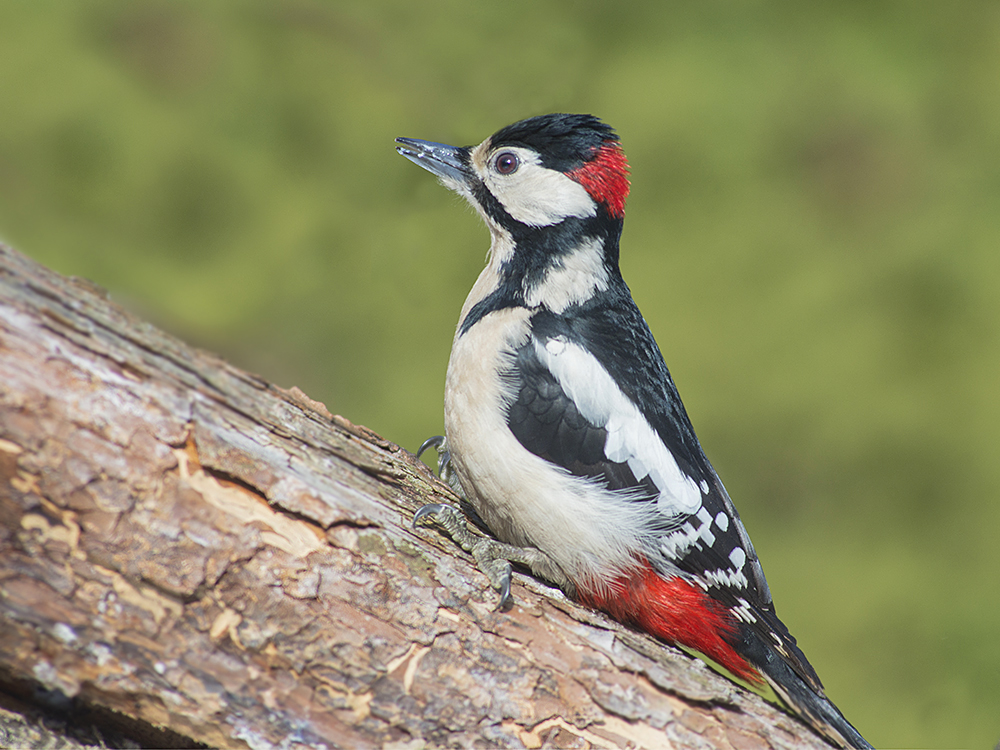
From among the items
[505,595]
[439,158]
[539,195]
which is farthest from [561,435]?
[439,158]

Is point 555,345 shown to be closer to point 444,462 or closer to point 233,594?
point 444,462

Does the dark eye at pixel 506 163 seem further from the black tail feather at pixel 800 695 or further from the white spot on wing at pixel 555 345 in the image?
the black tail feather at pixel 800 695

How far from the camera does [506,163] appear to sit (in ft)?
6.85

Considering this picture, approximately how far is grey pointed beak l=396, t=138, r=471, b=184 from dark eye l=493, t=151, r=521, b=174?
121 mm

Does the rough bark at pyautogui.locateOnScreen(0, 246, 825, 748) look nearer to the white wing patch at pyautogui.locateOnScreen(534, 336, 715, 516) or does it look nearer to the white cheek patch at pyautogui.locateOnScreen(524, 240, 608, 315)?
the white wing patch at pyautogui.locateOnScreen(534, 336, 715, 516)

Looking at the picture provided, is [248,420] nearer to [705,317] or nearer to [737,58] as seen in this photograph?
[705,317]

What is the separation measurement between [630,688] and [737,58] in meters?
3.05

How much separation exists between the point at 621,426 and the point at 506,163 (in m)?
0.78

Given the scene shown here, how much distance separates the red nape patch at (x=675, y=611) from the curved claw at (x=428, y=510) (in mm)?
387

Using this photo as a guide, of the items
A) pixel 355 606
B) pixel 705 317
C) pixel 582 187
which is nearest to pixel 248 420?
pixel 355 606

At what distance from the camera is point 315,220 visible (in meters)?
3.20

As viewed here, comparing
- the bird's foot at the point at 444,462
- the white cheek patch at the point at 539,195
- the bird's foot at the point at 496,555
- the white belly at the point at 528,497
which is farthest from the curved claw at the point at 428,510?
the white cheek patch at the point at 539,195

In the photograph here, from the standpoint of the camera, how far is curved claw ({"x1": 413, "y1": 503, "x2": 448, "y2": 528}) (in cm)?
152

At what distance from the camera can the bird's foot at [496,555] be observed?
1.45 metres
